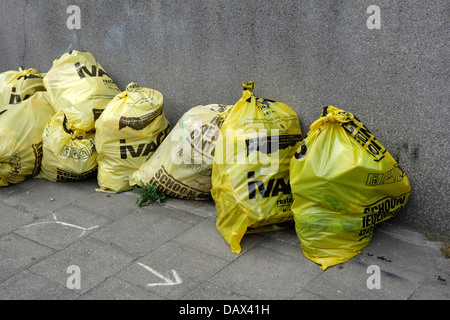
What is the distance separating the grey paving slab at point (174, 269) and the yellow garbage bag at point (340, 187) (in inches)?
26.2

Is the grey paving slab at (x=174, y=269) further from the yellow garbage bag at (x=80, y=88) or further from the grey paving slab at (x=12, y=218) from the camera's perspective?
the yellow garbage bag at (x=80, y=88)

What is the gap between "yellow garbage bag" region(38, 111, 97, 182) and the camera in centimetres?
425

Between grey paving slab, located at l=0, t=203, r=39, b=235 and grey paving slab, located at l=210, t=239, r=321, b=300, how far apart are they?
69.8 inches

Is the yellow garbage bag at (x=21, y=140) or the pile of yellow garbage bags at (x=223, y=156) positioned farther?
the yellow garbage bag at (x=21, y=140)

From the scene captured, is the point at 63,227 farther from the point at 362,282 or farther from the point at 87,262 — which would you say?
the point at 362,282

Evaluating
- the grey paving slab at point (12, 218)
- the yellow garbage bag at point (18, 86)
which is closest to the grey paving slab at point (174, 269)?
the grey paving slab at point (12, 218)

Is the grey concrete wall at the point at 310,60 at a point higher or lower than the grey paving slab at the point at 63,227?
higher

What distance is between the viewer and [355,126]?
10.0 feet

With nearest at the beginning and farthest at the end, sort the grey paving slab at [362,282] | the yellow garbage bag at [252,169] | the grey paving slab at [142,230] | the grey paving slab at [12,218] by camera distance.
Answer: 1. the grey paving slab at [362,282]
2. the yellow garbage bag at [252,169]
3. the grey paving slab at [142,230]
4. the grey paving slab at [12,218]

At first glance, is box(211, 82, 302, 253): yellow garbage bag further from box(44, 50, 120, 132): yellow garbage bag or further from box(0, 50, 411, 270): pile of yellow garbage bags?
box(44, 50, 120, 132): yellow garbage bag

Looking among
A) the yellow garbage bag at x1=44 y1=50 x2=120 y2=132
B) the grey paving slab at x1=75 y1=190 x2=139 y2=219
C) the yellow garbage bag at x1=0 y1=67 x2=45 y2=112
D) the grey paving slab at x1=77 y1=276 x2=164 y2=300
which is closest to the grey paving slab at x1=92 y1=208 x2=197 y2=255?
the grey paving slab at x1=75 y1=190 x2=139 y2=219

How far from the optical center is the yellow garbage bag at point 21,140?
429 centimetres

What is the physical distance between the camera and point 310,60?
353 cm

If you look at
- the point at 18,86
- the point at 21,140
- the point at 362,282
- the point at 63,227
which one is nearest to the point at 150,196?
the point at 63,227
